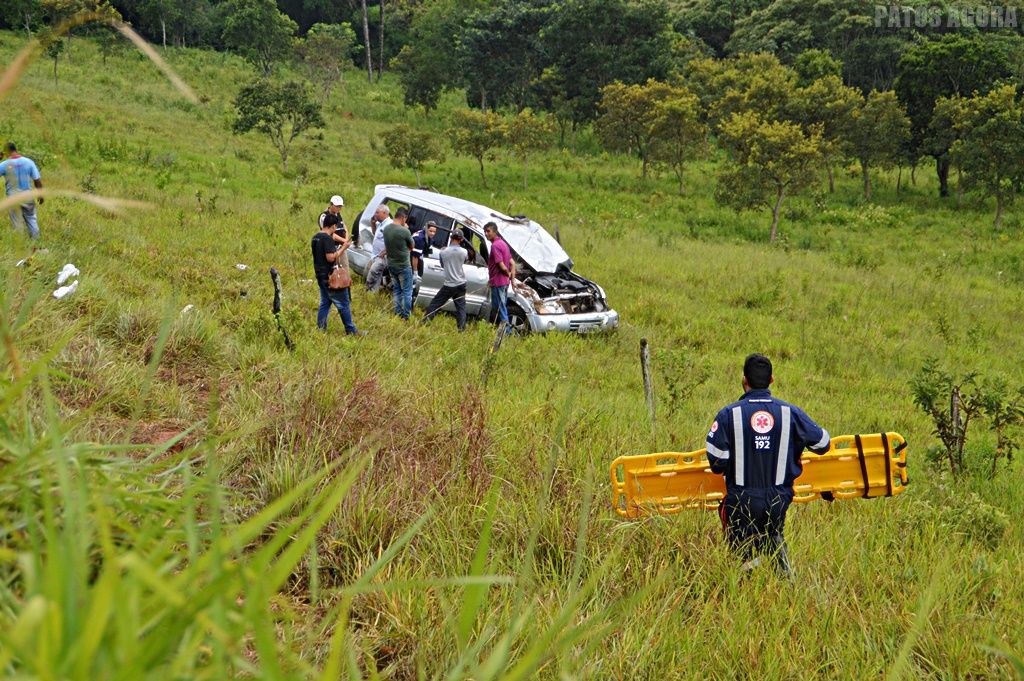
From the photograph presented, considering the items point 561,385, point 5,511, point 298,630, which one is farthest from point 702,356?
point 5,511

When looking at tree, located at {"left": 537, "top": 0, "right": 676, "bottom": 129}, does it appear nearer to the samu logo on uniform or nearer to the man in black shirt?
the man in black shirt

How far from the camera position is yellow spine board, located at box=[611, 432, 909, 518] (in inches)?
160

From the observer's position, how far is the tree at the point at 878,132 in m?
34.0

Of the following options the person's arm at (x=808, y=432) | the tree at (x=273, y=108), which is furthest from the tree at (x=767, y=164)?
the person's arm at (x=808, y=432)

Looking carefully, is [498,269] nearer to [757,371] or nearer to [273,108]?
[757,371]

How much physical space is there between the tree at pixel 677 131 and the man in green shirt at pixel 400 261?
24276 millimetres

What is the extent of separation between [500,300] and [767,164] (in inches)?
721

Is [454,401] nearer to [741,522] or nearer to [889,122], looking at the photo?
[741,522]

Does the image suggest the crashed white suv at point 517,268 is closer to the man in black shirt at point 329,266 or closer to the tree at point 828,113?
the man in black shirt at point 329,266

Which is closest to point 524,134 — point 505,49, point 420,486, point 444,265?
point 505,49

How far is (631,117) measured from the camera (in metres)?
35.8

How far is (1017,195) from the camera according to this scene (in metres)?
33.6

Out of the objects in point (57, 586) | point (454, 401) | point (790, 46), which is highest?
point (790, 46)

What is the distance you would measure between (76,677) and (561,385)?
7.21m
